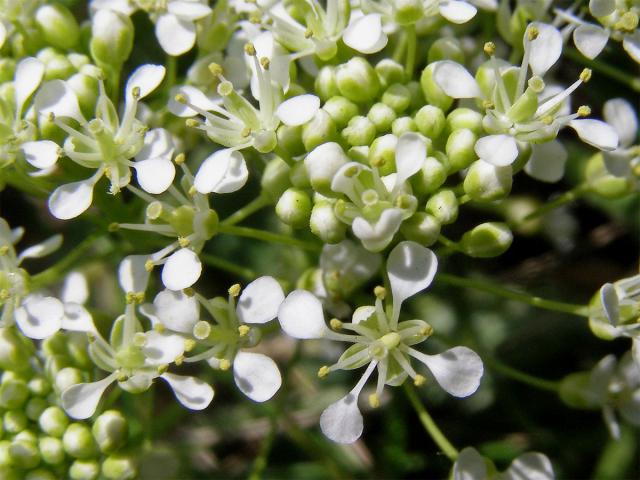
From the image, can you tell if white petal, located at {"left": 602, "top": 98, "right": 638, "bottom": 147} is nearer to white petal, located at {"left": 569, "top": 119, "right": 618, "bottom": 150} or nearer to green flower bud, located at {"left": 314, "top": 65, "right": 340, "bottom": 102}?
white petal, located at {"left": 569, "top": 119, "right": 618, "bottom": 150}

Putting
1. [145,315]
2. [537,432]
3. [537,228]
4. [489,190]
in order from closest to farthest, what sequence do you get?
1. [489,190]
2. [145,315]
3. [537,432]
4. [537,228]

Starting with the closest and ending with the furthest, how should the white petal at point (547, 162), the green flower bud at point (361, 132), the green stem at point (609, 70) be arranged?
the green flower bud at point (361, 132) < the white petal at point (547, 162) < the green stem at point (609, 70)

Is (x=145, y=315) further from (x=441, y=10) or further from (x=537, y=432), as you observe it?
(x=537, y=432)

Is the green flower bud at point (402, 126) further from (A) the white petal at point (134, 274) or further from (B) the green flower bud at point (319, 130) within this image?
(A) the white petal at point (134, 274)

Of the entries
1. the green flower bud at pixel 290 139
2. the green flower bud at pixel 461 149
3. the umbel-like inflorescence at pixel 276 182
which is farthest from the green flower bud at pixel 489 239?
the green flower bud at pixel 290 139

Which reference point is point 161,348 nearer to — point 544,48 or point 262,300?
point 262,300

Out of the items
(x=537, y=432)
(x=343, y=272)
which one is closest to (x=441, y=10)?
(x=343, y=272)
